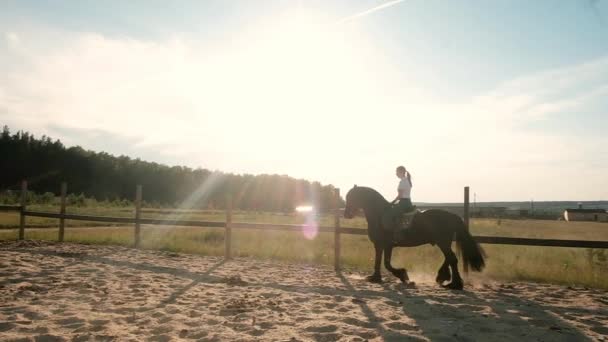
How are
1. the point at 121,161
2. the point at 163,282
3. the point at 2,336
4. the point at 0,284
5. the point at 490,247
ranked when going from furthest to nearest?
the point at 121,161 < the point at 490,247 < the point at 163,282 < the point at 0,284 < the point at 2,336

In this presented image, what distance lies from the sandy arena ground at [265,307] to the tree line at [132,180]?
40.1 meters

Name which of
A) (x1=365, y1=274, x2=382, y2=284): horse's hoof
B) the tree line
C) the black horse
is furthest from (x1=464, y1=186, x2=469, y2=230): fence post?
the tree line

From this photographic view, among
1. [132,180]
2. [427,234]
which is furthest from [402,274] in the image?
[132,180]

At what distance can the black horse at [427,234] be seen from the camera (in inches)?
292

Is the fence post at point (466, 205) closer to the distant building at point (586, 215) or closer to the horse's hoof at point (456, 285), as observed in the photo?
the horse's hoof at point (456, 285)

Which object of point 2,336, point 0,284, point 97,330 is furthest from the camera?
point 0,284

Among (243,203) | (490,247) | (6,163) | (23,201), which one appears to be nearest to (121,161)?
(6,163)

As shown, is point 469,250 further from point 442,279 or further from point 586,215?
point 586,215

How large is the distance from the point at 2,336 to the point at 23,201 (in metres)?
12.7

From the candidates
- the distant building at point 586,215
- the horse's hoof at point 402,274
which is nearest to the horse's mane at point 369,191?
the horse's hoof at point 402,274

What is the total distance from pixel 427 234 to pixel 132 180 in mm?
69376

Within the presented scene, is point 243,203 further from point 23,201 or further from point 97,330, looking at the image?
point 97,330

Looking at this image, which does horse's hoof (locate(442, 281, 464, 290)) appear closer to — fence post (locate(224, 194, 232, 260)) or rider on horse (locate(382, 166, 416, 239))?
rider on horse (locate(382, 166, 416, 239))

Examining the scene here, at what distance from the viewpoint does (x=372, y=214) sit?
8453 mm
